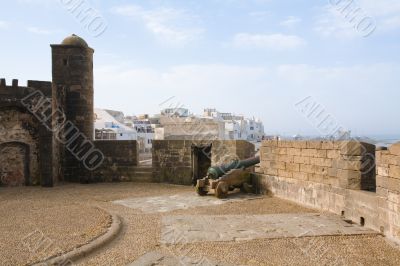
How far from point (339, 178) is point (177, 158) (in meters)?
7.17

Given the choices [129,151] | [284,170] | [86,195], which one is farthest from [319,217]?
[129,151]

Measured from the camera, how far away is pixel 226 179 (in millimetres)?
10750

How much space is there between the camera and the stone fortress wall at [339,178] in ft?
20.0

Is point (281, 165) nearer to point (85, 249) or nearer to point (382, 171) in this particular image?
point (382, 171)

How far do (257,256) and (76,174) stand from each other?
36.1 feet

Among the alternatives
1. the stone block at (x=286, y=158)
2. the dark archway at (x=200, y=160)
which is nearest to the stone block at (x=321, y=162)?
the stone block at (x=286, y=158)

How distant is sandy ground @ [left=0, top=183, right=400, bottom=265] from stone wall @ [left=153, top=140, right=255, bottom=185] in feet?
13.9

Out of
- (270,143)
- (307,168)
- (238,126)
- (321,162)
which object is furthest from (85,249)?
(238,126)

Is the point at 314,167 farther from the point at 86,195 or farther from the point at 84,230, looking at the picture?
the point at 86,195

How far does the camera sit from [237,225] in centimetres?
704

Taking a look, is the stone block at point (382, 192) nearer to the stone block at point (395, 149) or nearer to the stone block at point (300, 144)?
the stone block at point (395, 149)

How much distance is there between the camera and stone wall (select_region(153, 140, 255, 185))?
533 inches

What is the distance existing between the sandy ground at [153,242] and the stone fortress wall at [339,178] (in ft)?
1.51

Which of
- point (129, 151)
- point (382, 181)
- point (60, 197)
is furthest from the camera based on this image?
point (129, 151)
